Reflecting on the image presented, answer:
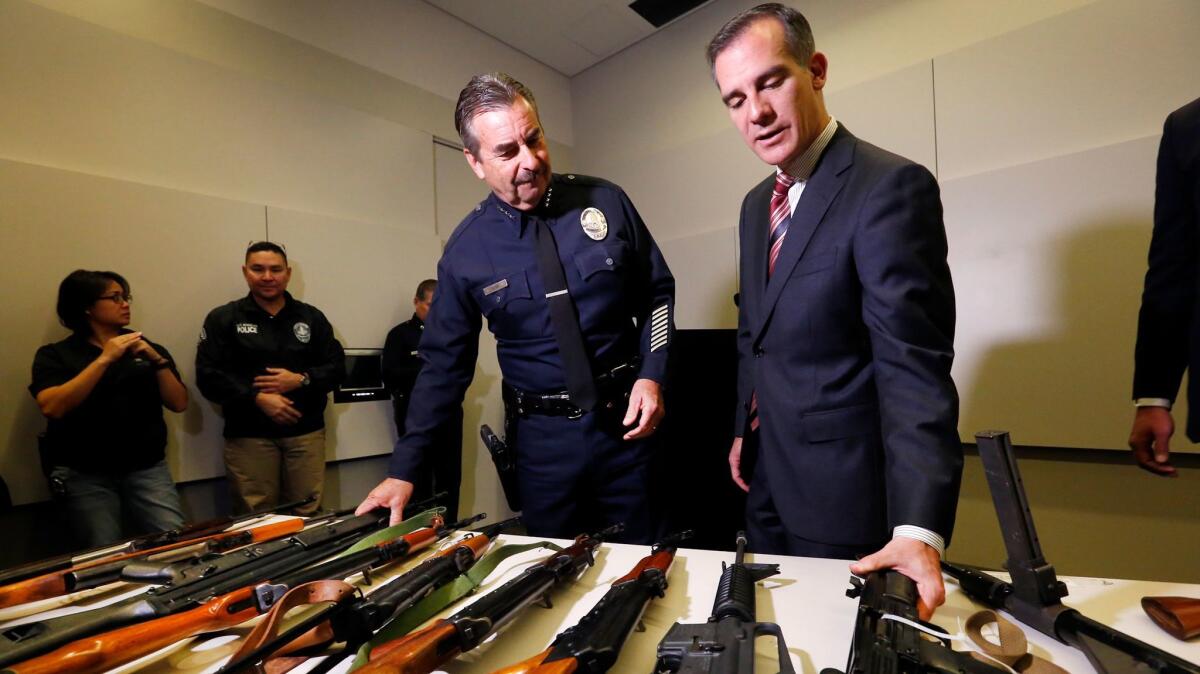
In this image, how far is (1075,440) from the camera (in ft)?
8.02

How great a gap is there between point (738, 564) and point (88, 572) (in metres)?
1.28

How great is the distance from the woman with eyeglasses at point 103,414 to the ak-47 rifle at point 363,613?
2.34m

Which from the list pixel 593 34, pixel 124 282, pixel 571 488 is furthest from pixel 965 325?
pixel 124 282

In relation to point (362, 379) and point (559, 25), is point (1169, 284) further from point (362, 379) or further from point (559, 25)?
point (559, 25)

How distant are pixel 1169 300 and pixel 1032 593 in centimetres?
114

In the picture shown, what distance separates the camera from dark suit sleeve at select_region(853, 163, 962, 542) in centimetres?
83

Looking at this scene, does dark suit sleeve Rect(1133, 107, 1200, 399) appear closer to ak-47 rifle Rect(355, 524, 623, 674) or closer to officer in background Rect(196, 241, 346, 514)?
ak-47 rifle Rect(355, 524, 623, 674)

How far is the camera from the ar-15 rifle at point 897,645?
1.91 ft

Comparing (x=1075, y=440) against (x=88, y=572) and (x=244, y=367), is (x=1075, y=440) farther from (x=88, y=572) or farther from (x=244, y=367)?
(x=244, y=367)

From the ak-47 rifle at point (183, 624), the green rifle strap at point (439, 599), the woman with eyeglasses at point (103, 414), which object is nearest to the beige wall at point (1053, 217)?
the green rifle strap at point (439, 599)

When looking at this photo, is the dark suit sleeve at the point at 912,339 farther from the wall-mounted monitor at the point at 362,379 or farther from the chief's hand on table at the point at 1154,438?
the wall-mounted monitor at the point at 362,379

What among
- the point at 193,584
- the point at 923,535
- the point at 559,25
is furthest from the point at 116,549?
the point at 559,25

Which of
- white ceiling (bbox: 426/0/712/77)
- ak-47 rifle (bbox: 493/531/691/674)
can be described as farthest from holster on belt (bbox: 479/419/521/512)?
white ceiling (bbox: 426/0/712/77)

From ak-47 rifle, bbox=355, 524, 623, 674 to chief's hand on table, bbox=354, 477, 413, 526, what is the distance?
55 cm
